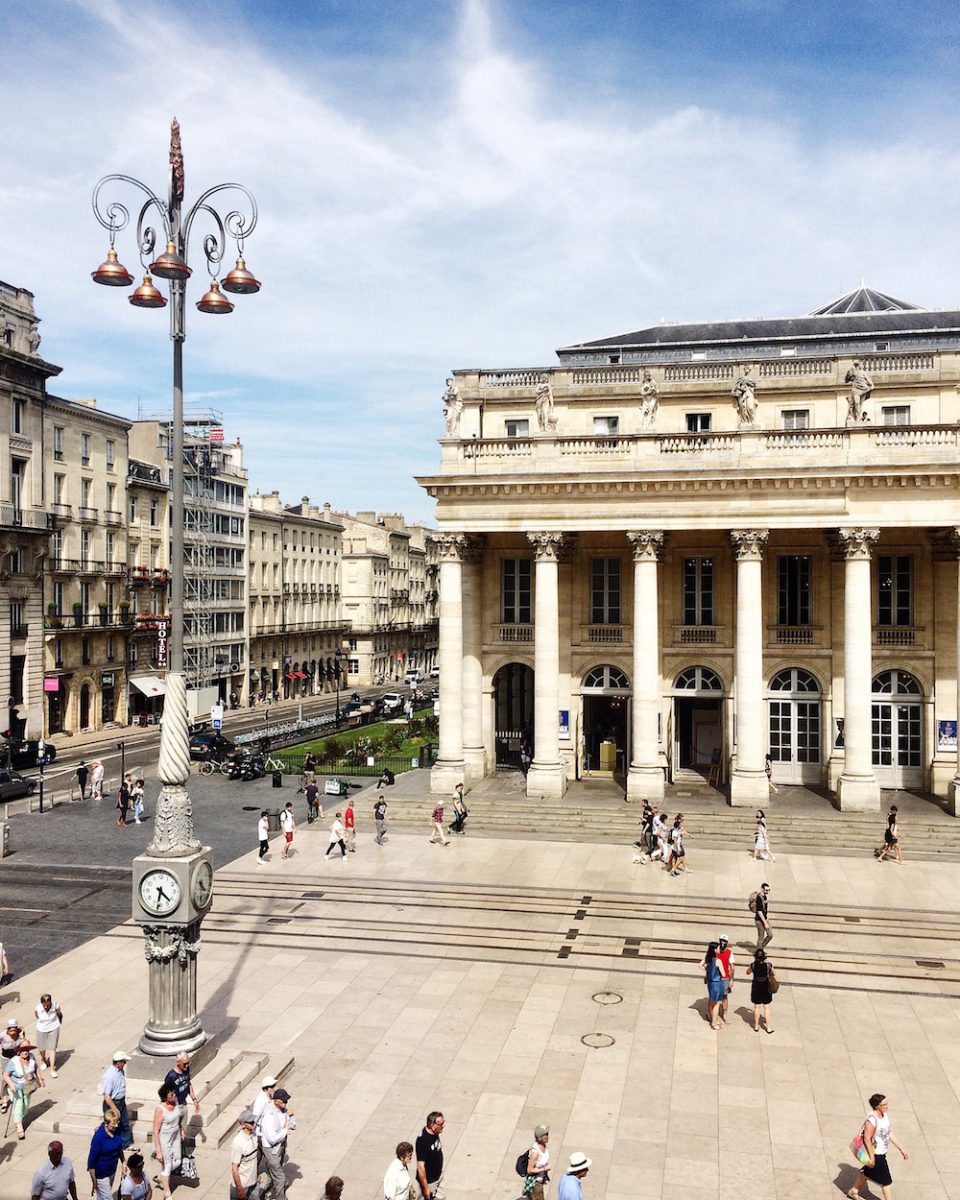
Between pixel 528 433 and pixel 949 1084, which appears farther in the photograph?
pixel 528 433

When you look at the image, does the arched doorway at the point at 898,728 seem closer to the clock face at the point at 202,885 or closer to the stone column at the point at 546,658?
the stone column at the point at 546,658

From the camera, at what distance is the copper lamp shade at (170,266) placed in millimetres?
14555

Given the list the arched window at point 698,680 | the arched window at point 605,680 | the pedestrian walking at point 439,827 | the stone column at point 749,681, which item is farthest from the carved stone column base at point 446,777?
the stone column at point 749,681

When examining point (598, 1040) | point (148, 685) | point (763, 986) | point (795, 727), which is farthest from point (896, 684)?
point (148, 685)

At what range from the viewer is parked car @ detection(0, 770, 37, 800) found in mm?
40906

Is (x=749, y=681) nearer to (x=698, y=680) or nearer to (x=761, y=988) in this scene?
(x=698, y=680)

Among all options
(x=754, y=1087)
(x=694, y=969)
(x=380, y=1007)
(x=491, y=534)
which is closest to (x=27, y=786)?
(x=491, y=534)

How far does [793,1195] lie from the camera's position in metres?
13.0

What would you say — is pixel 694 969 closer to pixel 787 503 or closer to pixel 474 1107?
pixel 474 1107

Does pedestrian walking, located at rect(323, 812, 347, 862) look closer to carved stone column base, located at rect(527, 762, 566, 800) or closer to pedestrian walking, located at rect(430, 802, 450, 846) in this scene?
pedestrian walking, located at rect(430, 802, 450, 846)

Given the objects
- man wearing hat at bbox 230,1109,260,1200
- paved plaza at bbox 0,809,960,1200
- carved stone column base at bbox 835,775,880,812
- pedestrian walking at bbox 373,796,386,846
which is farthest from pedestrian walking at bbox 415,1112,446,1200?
carved stone column base at bbox 835,775,880,812

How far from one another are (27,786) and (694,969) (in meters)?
30.9

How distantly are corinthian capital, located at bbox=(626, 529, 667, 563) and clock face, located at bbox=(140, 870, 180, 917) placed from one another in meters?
24.0

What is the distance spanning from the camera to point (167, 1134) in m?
12.7
